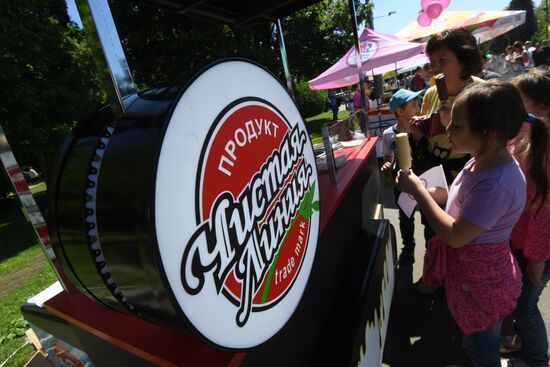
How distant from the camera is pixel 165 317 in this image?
0.65m

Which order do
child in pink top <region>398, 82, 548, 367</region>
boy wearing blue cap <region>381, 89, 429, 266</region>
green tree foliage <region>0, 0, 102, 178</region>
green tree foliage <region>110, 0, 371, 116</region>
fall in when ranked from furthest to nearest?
1. green tree foliage <region>110, 0, 371, 116</region>
2. green tree foliage <region>0, 0, 102, 178</region>
3. boy wearing blue cap <region>381, 89, 429, 266</region>
4. child in pink top <region>398, 82, 548, 367</region>

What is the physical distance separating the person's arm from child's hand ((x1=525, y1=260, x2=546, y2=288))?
0.71m

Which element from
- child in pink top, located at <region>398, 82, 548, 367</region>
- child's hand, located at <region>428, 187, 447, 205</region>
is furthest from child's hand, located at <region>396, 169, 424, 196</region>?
child's hand, located at <region>428, 187, 447, 205</region>

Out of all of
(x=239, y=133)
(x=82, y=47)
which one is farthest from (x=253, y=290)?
(x=82, y=47)

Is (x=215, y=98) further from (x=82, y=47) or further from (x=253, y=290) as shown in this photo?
(x=82, y=47)

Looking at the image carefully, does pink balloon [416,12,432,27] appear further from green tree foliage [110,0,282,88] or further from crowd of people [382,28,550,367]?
crowd of people [382,28,550,367]

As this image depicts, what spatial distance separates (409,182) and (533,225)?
75cm

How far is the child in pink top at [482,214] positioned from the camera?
1286 millimetres

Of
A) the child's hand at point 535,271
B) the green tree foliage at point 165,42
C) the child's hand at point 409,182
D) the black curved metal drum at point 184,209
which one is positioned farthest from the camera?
the green tree foliage at point 165,42

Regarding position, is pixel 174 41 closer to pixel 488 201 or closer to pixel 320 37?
pixel 488 201

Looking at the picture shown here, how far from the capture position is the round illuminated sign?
629 millimetres

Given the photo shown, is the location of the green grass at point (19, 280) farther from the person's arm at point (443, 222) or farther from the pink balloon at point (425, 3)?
the pink balloon at point (425, 3)

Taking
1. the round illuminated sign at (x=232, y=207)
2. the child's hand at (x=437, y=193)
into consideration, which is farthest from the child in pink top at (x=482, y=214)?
the round illuminated sign at (x=232, y=207)

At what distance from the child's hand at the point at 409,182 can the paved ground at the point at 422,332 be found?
133cm
